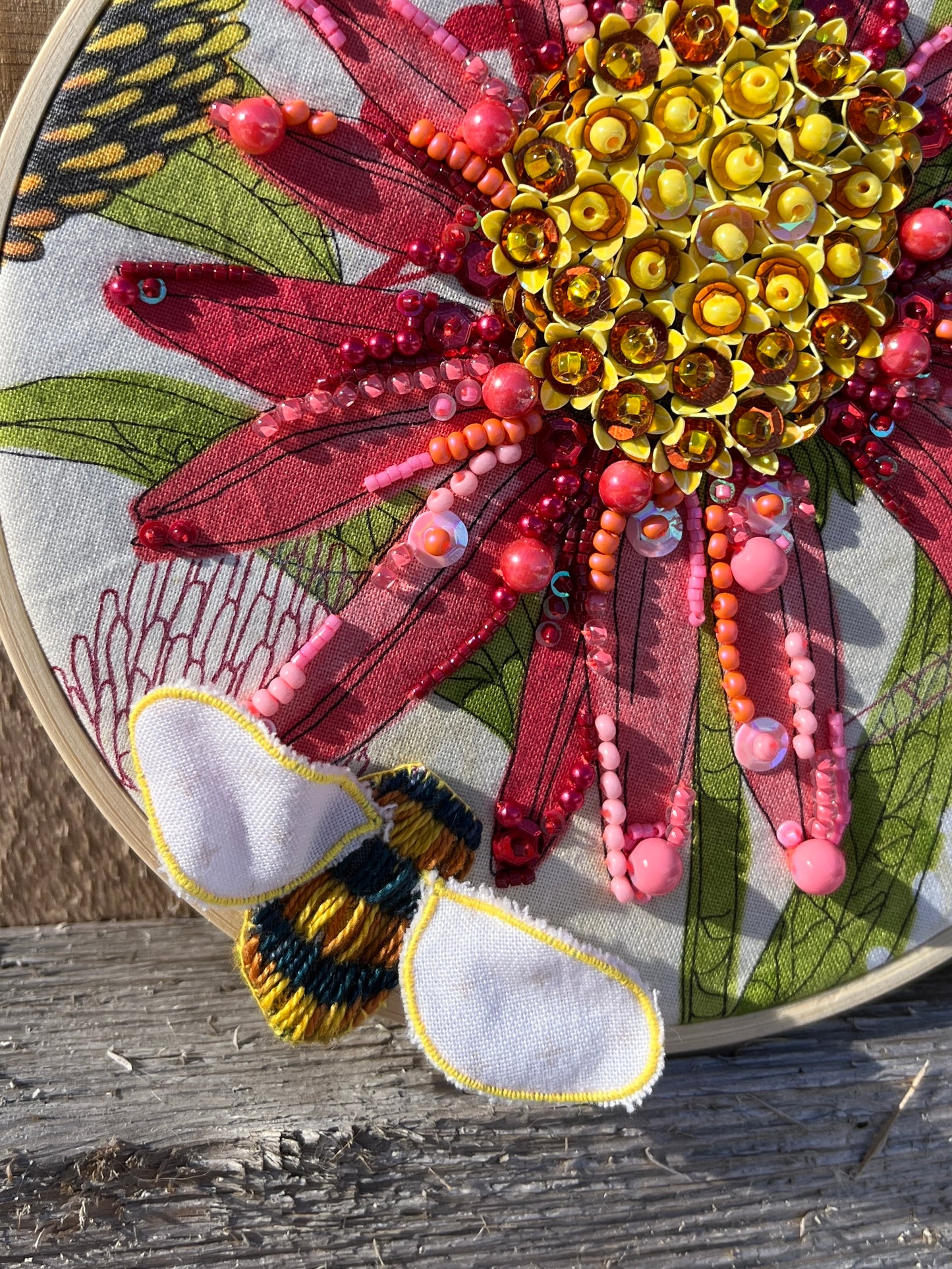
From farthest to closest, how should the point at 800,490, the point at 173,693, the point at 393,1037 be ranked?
1. the point at 393,1037
2. the point at 800,490
3. the point at 173,693

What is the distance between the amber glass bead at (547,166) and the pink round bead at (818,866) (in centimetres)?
64

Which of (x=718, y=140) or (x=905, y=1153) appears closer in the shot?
(x=718, y=140)

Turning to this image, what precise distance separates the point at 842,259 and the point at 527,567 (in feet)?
1.30

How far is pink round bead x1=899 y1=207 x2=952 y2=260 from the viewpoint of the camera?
35.2 inches

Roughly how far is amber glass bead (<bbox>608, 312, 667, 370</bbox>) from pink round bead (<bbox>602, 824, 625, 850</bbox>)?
0.42m

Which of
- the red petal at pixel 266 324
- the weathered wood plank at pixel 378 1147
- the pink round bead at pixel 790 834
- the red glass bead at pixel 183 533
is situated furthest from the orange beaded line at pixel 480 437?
→ the weathered wood plank at pixel 378 1147

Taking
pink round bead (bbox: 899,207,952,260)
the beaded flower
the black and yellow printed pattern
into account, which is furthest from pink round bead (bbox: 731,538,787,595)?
the black and yellow printed pattern

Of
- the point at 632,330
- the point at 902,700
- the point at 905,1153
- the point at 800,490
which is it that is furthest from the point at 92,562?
the point at 905,1153

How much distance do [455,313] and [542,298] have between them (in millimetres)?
79

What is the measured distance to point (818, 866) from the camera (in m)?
0.91

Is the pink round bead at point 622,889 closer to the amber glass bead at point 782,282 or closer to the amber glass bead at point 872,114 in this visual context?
the amber glass bead at point 782,282

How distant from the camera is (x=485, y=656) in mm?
898

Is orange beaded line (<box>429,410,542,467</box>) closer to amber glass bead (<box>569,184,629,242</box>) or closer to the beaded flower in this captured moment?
the beaded flower

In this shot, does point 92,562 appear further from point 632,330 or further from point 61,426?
point 632,330
